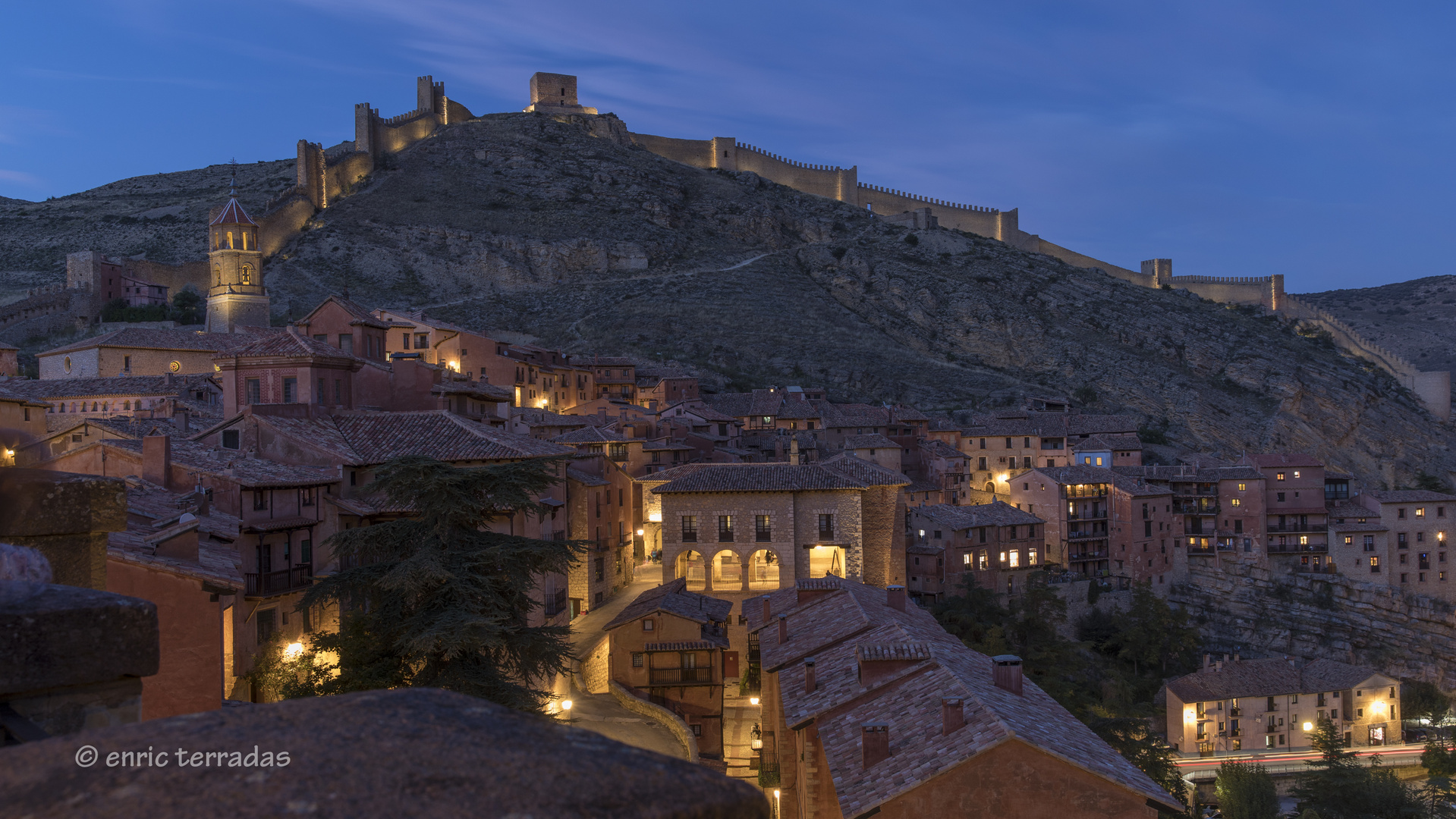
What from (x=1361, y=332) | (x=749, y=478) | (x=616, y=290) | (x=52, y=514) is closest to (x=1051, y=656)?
(x=749, y=478)

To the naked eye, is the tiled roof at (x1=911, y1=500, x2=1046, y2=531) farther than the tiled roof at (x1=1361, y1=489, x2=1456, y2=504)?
No

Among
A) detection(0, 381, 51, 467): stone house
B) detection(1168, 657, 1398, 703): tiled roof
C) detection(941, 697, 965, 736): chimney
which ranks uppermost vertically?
detection(0, 381, 51, 467): stone house

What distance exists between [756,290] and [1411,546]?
6031 centimetres

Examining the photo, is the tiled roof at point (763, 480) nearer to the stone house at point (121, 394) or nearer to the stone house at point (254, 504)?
the stone house at point (254, 504)

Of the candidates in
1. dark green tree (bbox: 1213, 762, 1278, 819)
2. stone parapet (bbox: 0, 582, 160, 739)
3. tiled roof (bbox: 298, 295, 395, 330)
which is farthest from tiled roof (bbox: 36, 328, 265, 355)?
stone parapet (bbox: 0, 582, 160, 739)

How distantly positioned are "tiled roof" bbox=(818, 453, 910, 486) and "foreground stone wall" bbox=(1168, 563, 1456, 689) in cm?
2753

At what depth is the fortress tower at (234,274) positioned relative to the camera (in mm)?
62531

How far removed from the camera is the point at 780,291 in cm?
10425

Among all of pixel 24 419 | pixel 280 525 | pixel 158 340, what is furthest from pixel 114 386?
pixel 280 525

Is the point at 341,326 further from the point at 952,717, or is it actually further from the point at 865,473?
the point at 952,717

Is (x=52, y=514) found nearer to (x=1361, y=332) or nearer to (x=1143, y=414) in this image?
(x=1143, y=414)

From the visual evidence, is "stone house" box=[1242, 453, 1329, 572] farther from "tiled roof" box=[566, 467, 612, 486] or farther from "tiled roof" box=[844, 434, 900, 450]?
"tiled roof" box=[566, 467, 612, 486]

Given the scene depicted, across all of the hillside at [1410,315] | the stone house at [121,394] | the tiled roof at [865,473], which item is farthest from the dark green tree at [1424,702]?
the hillside at [1410,315]

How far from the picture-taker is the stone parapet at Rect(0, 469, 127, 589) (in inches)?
215
